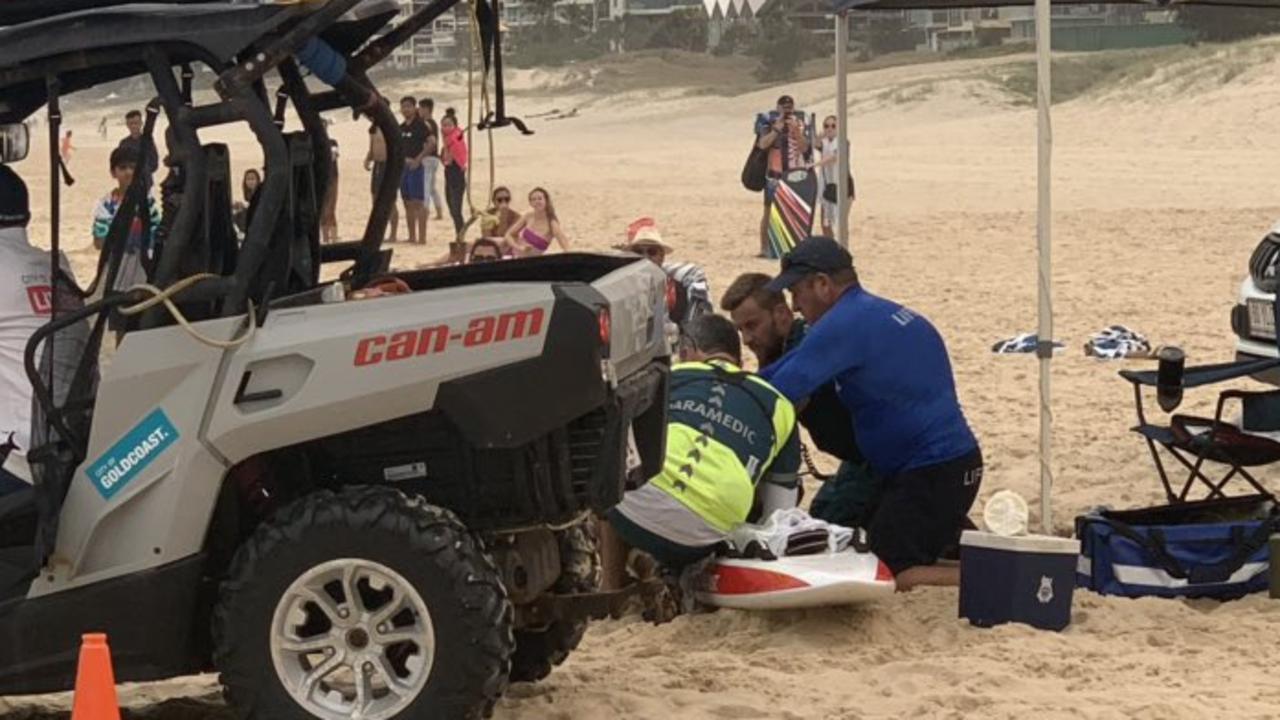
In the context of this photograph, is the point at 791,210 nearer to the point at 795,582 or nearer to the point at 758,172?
the point at 758,172

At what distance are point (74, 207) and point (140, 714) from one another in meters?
27.6

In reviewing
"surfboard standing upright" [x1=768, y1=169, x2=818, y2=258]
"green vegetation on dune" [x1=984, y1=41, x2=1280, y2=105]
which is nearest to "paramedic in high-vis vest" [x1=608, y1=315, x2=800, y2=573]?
"surfboard standing upright" [x1=768, y1=169, x2=818, y2=258]

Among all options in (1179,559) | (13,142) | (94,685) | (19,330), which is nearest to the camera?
(94,685)

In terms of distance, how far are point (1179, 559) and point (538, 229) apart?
9679 mm

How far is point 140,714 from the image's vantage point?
707 cm

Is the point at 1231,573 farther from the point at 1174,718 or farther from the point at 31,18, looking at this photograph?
the point at 31,18

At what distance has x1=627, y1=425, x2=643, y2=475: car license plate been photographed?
668 centimetres

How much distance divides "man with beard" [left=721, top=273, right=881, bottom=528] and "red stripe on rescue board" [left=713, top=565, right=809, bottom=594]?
108 cm

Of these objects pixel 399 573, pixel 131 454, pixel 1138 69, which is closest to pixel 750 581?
pixel 399 573

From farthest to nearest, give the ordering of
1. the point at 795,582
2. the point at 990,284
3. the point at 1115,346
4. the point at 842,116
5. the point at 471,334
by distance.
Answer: the point at 990,284 → the point at 1115,346 → the point at 842,116 → the point at 795,582 → the point at 471,334

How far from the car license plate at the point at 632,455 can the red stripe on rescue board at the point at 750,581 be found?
1081 mm

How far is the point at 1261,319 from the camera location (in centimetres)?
1090

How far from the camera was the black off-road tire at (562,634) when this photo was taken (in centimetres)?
696

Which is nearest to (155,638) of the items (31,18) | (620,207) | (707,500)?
(31,18)
